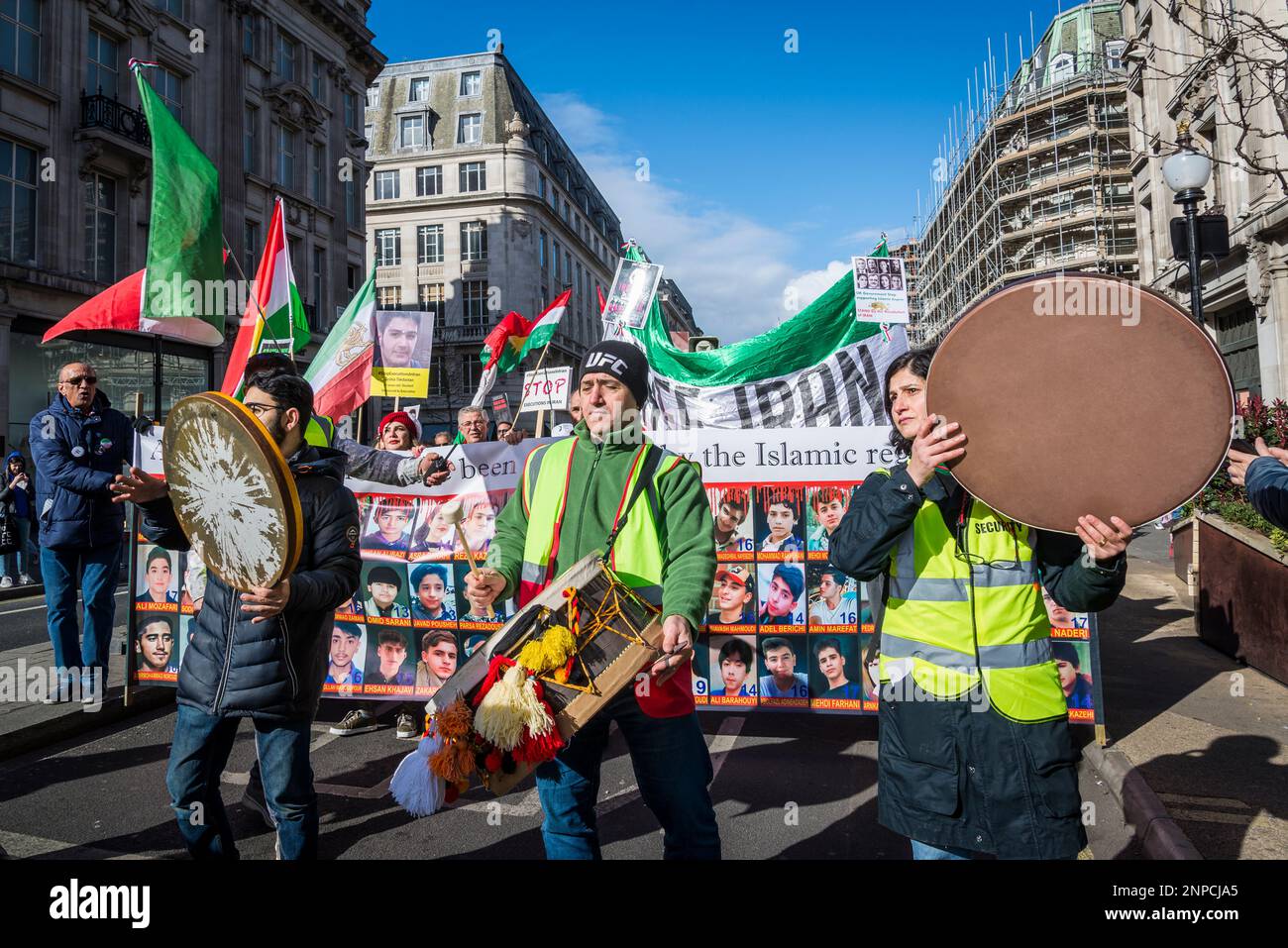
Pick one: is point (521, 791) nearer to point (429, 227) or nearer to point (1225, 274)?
point (1225, 274)

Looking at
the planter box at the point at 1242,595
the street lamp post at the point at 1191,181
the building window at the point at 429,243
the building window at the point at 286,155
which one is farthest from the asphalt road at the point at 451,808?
the building window at the point at 429,243

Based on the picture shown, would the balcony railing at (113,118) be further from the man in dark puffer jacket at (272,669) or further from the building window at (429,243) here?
the building window at (429,243)

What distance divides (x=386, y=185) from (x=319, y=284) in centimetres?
2732

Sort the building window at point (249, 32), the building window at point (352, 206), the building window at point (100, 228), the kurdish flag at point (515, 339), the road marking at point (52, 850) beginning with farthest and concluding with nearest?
the building window at point (352, 206) < the building window at point (249, 32) < the building window at point (100, 228) < the kurdish flag at point (515, 339) < the road marking at point (52, 850)

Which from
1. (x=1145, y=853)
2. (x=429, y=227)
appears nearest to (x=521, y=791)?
(x=1145, y=853)

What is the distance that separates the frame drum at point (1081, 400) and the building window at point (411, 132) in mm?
59083

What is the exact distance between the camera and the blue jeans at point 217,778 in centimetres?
263

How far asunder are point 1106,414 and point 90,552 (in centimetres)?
586

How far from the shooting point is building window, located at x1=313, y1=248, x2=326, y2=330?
1200 inches

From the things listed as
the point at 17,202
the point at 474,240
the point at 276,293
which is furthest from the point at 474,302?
the point at 276,293

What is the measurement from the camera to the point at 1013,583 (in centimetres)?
208

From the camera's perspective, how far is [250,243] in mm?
26594

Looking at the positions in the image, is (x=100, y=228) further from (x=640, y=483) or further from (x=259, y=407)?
(x=640, y=483)

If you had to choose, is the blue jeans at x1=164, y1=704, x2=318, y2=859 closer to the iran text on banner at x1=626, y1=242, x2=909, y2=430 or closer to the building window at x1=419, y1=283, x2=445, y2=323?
the iran text on banner at x1=626, y1=242, x2=909, y2=430
